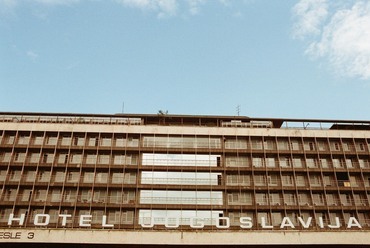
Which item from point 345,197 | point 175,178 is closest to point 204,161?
point 175,178

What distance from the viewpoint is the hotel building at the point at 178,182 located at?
43469mm

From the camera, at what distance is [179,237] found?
43.1 m

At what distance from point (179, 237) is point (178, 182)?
29.0 feet

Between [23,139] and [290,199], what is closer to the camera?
[290,199]

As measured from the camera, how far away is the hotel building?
43469 mm

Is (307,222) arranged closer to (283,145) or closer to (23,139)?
(283,145)

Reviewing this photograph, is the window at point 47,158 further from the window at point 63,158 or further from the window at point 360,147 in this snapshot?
the window at point 360,147

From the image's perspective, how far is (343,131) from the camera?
54.2 m

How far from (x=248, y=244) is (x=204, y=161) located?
13.4 meters

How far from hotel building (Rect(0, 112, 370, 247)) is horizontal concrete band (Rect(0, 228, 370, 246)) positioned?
11 cm

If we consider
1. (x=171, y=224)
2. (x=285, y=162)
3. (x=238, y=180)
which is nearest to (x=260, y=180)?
(x=238, y=180)

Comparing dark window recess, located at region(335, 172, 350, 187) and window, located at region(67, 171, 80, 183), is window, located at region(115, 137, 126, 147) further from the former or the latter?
dark window recess, located at region(335, 172, 350, 187)

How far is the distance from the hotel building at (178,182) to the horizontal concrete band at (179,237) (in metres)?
0.11

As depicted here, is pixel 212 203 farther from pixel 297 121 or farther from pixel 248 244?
pixel 297 121
